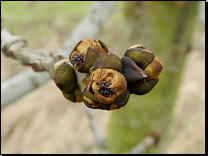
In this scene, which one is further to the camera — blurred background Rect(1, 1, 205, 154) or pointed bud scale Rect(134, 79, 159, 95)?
blurred background Rect(1, 1, 205, 154)

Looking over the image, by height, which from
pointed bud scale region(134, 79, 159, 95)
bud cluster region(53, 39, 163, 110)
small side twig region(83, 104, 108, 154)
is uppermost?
bud cluster region(53, 39, 163, 110)

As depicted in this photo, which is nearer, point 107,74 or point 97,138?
point 107,74

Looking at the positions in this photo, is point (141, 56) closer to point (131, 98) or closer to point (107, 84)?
point (107, 84)

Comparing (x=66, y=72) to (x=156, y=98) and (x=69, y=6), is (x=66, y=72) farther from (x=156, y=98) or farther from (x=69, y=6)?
(x=69, y=6)

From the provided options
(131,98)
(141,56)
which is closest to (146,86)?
(141,56)

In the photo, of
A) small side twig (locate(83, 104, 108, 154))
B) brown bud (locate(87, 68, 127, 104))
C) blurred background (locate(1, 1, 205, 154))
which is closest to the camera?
brown bud (locate(87, 68, 127, 104))

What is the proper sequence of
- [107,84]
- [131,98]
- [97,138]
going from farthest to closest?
1. [97,138]
2. [131,98]
3. [107,84]

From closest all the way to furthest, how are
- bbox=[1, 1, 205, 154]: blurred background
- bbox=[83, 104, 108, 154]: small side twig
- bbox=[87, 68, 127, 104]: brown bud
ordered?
1. bbox=[87, 68, 127, 104]: brown bud
2. bbox=[1, 1, 205, 154]: blurred background
3. bbox=[83, 104, 108, 154]: small side twig

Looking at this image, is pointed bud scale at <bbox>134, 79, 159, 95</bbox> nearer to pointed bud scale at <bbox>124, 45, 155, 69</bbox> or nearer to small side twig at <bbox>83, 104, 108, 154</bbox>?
pointed bud scale at <bbox>124, 45, 155, 69</bbox>

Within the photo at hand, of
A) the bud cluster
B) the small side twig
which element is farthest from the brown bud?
the small side twig
